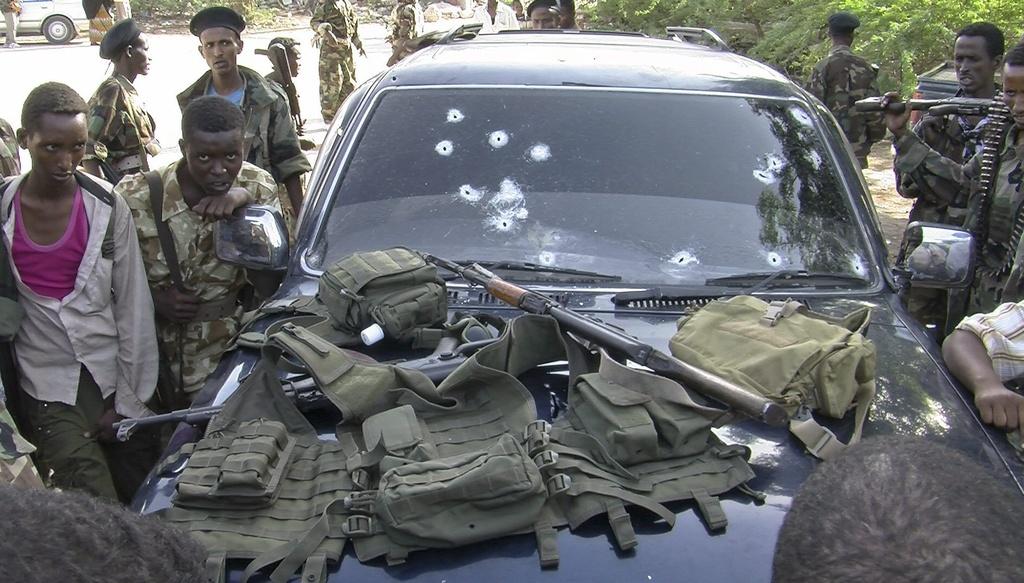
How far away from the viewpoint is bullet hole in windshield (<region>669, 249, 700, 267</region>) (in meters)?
2.86

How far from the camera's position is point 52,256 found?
305 centimetres

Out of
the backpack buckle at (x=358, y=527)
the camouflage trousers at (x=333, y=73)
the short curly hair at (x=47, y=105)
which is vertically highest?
the short curly hair at (x=47, y=105)

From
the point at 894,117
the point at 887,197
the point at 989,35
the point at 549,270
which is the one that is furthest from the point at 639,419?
the point at 887,197

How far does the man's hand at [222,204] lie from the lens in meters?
3.11

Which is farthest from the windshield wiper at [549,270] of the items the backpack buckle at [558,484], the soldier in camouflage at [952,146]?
the soldier in camouflage at [952,146]

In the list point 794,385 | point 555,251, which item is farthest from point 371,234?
point 794,385

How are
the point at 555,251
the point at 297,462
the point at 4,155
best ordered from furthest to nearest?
1. the point at 4,155
2. the point at 555,251
3. the point at 297,462

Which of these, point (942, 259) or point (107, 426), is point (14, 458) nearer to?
point (107, 426)

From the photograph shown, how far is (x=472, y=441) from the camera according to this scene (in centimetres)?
209

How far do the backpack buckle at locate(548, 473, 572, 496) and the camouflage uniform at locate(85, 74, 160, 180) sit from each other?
3881mm

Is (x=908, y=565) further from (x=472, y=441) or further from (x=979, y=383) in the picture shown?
(x=979, y=383)

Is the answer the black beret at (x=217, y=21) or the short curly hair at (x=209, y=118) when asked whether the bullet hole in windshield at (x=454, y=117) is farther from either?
the black beret at (x=217, y=21)

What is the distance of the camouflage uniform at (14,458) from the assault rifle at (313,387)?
1.27 ft

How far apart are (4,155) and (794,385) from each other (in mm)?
3840
